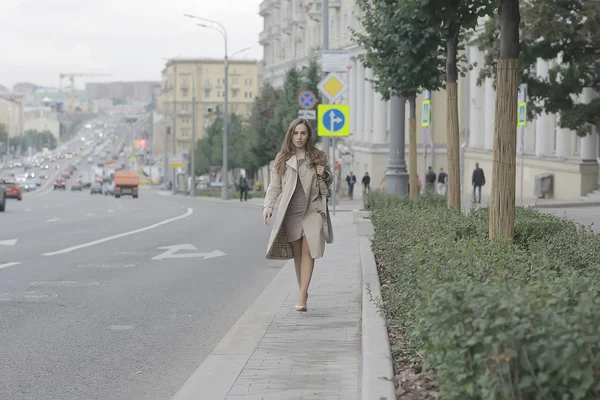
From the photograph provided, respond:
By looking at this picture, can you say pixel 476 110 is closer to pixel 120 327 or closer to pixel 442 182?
pixel 442 182

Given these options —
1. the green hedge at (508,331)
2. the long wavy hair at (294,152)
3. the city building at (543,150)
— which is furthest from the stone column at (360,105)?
the green hedge at (508,331)

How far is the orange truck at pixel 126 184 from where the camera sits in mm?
100000

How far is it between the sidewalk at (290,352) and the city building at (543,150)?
23.0 m

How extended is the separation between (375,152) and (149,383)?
65621 millimetres

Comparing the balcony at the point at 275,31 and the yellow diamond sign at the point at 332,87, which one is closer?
the yellow diamond sign at the point at 332,87

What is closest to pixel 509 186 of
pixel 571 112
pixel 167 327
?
pixel 167 327

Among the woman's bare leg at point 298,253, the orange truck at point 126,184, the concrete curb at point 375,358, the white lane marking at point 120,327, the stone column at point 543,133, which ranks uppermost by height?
the stone column at point 543,133

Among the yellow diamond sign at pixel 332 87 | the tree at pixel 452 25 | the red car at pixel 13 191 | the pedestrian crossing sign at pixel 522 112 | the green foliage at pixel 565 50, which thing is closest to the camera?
the tree at pixel 452 25

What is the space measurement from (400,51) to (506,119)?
38.1 feet

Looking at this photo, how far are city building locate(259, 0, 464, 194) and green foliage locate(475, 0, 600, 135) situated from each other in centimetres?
1738

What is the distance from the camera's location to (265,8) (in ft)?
386

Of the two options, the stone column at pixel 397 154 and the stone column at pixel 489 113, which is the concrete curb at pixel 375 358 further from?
the stone column at pixel 489 113

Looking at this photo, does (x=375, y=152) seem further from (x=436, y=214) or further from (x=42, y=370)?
(x=42, y=370)

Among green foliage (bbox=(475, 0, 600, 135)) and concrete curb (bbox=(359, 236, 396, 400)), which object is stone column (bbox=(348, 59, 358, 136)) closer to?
green foliage (bbox=(475, 0, 600, 135))
